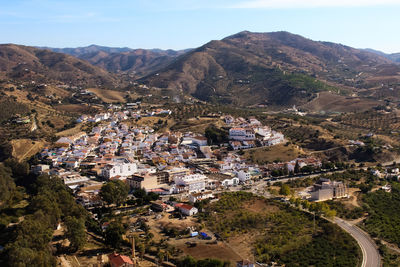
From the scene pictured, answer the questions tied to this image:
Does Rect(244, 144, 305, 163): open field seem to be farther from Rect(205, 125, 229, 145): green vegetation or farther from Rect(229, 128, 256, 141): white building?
Rect(205, 125, 229, 145): green vegetation

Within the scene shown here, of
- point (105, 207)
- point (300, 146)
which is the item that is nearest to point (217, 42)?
point (300, 146)

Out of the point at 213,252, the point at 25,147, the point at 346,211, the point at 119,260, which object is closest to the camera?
the point at 119,260

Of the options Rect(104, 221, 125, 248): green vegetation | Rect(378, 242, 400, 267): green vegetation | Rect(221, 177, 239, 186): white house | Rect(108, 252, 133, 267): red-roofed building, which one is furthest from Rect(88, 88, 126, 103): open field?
Rect(378, 242, 400, 267): green vegetation

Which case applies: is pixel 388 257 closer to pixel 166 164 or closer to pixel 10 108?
pixel 166 164

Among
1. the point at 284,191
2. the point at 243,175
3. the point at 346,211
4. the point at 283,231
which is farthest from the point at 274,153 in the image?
the point at 283,231

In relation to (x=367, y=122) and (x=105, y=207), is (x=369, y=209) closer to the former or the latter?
(x=105, y=207)
